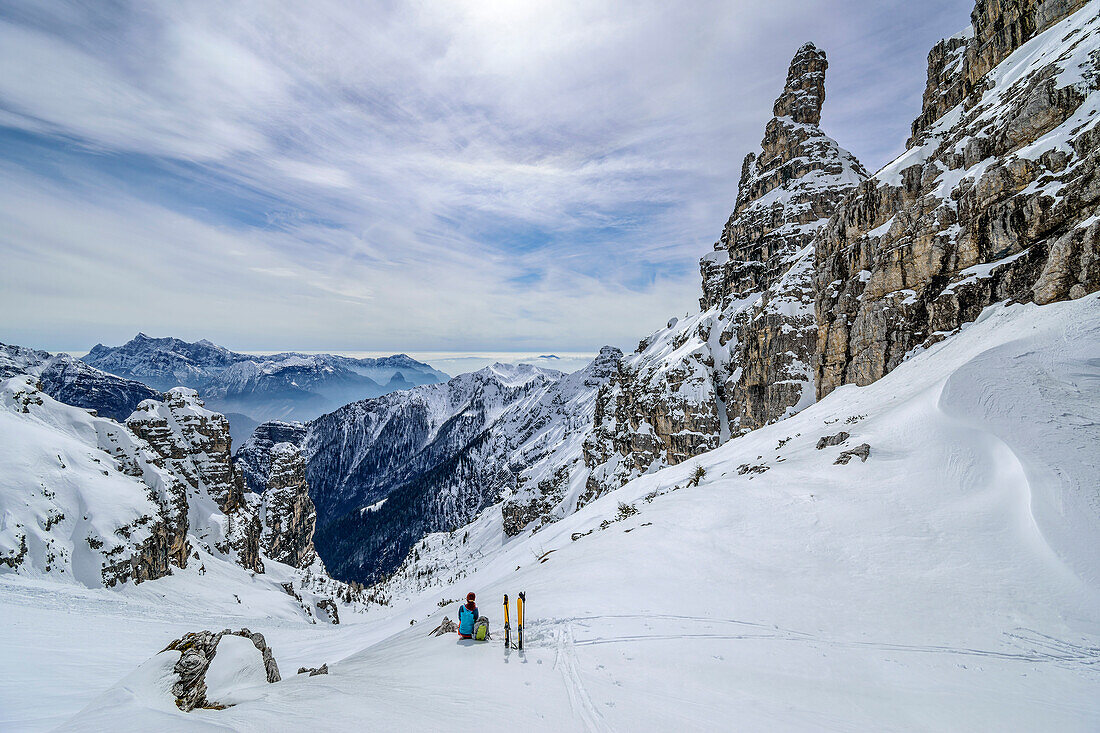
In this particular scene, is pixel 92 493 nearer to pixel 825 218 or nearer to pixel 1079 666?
pixel 1079 666

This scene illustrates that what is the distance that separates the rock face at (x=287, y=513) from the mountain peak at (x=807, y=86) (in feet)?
486

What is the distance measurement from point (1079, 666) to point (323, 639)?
36.0 m

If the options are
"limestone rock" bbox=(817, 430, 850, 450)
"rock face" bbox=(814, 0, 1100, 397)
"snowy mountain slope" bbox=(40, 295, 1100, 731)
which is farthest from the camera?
"rock face" bbox=(814, 0, 1100, 397)

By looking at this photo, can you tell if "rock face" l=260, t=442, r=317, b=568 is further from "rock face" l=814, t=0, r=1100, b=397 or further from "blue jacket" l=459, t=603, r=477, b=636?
"rock face" l=814, t=0, r=1100, b=397

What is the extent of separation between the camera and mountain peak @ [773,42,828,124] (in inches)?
3108

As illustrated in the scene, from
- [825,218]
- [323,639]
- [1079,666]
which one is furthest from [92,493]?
[825,218]

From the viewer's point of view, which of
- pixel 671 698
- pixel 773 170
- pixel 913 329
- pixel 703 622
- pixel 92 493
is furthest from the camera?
pixel 773 170

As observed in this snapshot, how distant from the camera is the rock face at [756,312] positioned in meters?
57.2

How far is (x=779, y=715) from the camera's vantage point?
276 inches

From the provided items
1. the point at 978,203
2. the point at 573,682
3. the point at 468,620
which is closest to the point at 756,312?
the point at 978,203

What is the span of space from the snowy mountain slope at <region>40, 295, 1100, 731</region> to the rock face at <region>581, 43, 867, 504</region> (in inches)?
1522

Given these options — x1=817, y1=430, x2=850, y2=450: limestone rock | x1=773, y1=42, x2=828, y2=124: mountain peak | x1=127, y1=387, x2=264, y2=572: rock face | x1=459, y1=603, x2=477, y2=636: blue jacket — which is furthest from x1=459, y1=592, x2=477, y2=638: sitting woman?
x1=773, y1=42, x2=828, y2=124: mountain peak

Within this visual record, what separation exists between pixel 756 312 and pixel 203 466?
325 feet

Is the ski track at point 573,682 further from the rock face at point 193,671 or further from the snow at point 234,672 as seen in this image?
the rock face at point 193,671
